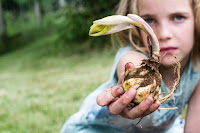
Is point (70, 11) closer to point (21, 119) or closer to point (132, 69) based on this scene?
point (21, 119)

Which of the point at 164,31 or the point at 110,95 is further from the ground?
the point at 164,31

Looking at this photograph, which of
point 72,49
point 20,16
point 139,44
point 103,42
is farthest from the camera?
point 20,16

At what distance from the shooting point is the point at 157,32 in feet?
4.88

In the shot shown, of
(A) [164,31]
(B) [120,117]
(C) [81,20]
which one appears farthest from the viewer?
(C) [81,20]

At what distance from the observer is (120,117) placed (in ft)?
5.76

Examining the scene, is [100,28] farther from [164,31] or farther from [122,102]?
[164,31]

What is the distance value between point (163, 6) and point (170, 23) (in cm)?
11

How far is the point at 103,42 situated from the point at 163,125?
23.1ft

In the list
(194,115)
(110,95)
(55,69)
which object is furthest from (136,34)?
(55,69)

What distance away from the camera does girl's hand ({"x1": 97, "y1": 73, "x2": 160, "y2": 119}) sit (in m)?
0.99

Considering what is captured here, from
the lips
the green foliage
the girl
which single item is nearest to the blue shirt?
the girl

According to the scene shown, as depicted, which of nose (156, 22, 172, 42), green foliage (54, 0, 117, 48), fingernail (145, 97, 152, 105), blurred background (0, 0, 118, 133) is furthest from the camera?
green foliage (54, 0, 117, 48)

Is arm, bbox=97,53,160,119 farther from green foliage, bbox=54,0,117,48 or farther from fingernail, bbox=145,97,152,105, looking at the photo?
green foliage, bbox=54,0,117,48

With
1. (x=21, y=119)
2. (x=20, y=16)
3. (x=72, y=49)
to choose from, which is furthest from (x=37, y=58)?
(x=20, y=16)
